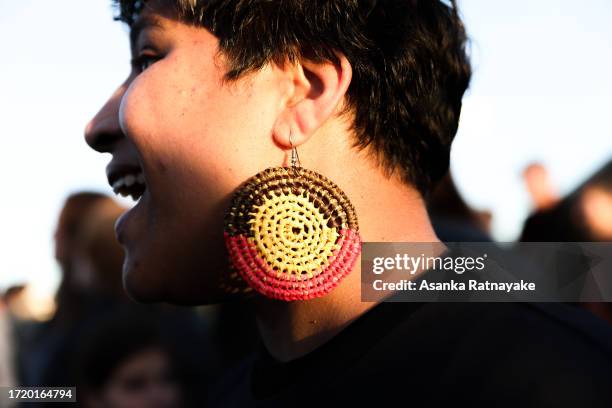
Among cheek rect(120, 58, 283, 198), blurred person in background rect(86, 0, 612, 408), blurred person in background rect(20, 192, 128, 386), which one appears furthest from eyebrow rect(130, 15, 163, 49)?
blurred person in background rect(20, 192, 128, 386)

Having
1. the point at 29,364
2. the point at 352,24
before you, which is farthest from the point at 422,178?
the point at 29,364

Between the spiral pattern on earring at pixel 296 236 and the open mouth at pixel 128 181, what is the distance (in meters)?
0.48

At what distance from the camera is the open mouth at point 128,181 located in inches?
80.5

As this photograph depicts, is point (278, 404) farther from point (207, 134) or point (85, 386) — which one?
point (85, 386)

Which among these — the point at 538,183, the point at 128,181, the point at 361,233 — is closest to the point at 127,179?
the point at 128,181

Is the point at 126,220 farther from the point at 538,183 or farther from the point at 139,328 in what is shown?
the point at 538,183

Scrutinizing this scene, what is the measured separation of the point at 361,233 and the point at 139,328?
84.4 inches

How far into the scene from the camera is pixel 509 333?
60.2 inches

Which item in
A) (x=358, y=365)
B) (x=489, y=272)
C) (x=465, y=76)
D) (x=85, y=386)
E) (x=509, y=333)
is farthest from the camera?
(x=85, y=386)

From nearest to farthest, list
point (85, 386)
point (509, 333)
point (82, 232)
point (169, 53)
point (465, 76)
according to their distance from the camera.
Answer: point (509, 333) < point (169, 53) < point (465, 76) < point (85, 386) < point (82, 232)

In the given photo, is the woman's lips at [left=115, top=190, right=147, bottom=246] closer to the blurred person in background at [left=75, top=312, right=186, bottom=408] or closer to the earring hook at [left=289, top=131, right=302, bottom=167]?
the earring hook at [left=289, top=131, right=302, bottom=167]

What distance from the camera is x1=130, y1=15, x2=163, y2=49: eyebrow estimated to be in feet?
6.43

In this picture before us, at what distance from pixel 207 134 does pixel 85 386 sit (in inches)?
84.8

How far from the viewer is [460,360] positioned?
152cm
